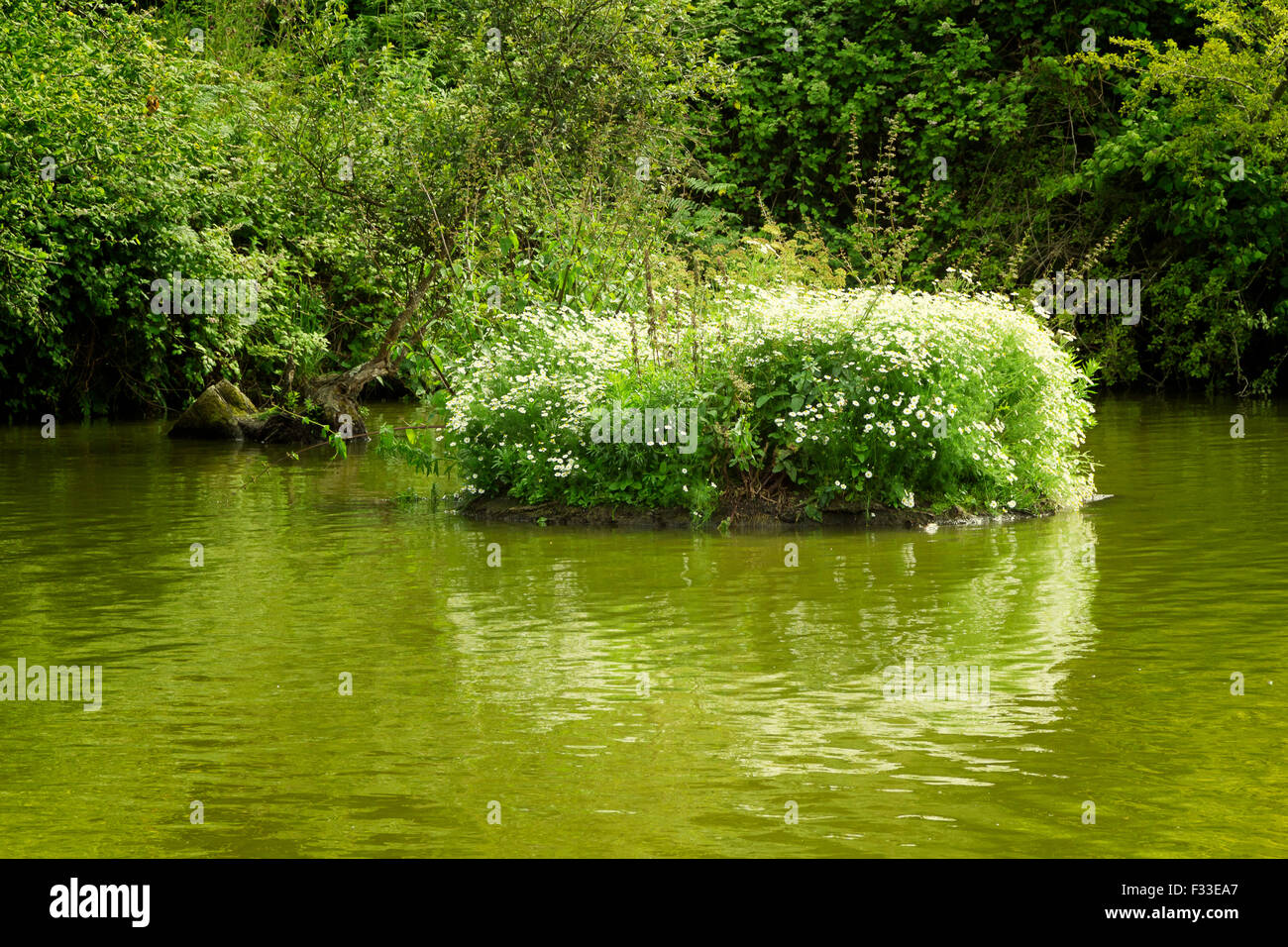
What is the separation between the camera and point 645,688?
811 centimetres

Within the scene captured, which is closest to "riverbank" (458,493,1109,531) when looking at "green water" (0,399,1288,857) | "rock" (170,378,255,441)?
"green water" (0,399,1288,857)

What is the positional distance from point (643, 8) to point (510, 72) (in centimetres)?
198

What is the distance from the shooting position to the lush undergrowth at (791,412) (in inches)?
527

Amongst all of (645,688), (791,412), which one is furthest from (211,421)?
(645,688)

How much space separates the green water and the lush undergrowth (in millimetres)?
687

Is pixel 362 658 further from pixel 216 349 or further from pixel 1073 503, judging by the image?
pixel 216 349

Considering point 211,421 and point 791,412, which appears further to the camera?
point 211,421

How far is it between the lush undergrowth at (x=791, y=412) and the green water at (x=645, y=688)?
69 centimetres

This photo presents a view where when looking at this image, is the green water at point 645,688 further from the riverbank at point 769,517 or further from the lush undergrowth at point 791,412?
the lush undergrowth at point 791,412

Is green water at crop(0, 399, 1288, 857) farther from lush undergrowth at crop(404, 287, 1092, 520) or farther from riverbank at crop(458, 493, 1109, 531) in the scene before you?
lush undergrowth at crop(404, 287, 1092, 520)

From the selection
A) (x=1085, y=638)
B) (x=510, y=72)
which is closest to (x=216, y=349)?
(x=510, y=72)

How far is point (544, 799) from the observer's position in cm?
642

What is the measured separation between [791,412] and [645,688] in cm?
559

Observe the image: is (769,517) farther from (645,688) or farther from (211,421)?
(211,421)
